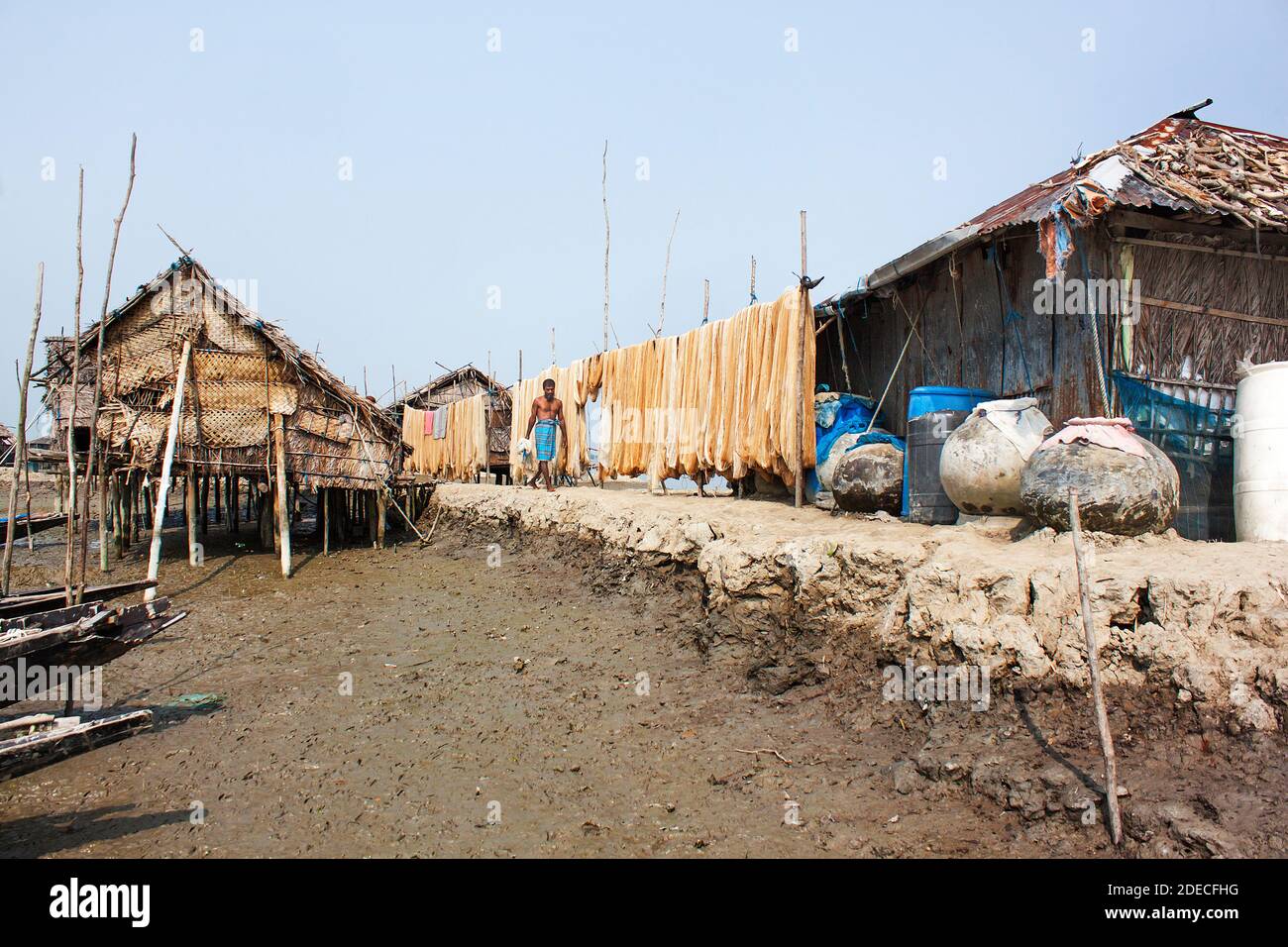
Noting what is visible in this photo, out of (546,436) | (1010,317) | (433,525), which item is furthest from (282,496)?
(1010,317)

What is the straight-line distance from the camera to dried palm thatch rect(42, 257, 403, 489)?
11.7 meters

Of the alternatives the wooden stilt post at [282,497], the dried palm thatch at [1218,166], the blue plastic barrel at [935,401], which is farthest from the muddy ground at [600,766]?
the wooden stilt post at [282,497]

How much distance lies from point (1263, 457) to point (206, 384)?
1280cm

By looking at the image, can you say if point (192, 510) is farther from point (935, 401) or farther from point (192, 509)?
point (935, 401)

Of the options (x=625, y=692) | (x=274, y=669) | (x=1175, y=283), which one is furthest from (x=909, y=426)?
(x=274, y=669)

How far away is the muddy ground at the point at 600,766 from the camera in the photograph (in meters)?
3.40

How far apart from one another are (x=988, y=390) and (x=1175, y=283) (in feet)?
5.53

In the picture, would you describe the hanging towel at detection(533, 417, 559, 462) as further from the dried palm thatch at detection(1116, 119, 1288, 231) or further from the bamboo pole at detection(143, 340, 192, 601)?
the dried palm thatch at detection(1116, 119, 1288, 231)

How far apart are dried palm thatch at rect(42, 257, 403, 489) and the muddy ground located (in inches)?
219

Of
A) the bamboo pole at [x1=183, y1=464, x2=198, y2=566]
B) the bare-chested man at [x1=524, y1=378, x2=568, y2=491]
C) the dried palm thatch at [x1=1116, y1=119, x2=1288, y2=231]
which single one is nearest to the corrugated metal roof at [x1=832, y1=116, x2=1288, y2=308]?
the dried palm thatch at [x1=1116, y1=119, x2=1288, y2=231]

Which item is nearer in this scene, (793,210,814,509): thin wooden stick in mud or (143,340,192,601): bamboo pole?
(793,210,814,509): thin wooden stick in mud

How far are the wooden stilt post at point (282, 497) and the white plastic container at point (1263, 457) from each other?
1130cm

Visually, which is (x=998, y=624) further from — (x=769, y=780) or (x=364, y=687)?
(x=364, y=687)

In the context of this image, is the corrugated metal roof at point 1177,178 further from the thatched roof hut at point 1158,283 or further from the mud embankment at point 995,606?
the mud embankment at point 995,606
